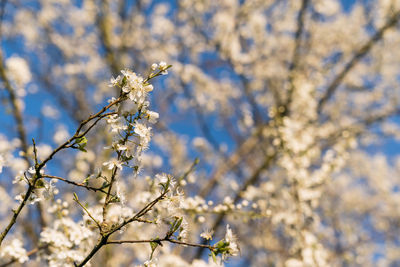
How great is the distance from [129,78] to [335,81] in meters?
4.27

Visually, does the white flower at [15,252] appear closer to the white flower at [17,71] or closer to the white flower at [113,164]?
the white flower at [113,164]

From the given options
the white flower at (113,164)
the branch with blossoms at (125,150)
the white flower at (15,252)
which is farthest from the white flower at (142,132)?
the white flower at (15,252)

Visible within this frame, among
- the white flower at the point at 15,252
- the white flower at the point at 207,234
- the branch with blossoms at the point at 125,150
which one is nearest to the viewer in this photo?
the branch with blossoms at the point at 125,150

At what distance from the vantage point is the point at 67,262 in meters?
1.87

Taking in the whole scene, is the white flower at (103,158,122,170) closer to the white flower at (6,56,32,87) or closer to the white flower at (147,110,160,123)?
the white flower at (147,110,160,123)

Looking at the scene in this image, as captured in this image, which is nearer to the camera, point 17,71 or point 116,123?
point 116,123

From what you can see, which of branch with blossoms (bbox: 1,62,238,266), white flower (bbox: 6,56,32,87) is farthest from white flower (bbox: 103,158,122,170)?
white flower (bbox: 6,56,32,87)

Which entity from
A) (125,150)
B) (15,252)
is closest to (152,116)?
(125,150)

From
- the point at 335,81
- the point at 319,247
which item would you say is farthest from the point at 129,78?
the point at 335,81

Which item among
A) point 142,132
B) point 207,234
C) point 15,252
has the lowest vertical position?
point 207,234

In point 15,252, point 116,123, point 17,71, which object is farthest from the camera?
point 17,71

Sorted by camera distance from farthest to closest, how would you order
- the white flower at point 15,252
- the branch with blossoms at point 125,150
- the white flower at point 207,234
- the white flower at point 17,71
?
1. the white flower at point 17,71
2. the white flower at point 15,252
3. the white flower at point 207,234
4. the branch with blossoms at point 125,150

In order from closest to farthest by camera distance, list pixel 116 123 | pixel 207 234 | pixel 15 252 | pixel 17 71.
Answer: pixel 116 123 → pixel 207 234 → pixel 15 252 → pixel 17 71

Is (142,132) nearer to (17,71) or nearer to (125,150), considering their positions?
(125,150)
